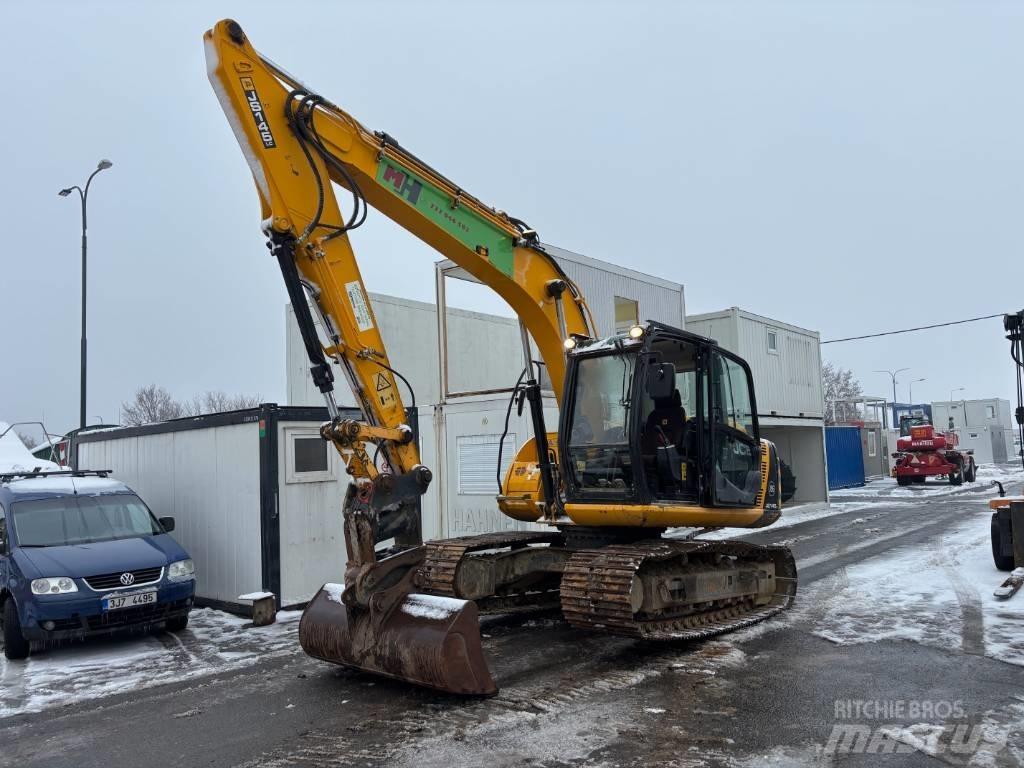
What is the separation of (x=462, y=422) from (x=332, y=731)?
935cm

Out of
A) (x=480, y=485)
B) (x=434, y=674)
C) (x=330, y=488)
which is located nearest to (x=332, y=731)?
(x=434, y=674)

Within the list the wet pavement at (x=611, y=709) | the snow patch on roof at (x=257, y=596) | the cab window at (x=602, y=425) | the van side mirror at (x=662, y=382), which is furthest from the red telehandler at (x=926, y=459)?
the snow patch on roof at (x=257, y=596)

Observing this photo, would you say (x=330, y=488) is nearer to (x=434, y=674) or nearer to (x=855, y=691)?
(x=434, y=674)

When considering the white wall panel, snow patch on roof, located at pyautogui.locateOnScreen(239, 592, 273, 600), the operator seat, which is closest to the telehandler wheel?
the operator seat

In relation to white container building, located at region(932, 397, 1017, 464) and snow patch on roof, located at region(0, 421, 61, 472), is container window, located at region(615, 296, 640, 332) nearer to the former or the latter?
snow patch on roof, located at region(0, 421, 61, 472)

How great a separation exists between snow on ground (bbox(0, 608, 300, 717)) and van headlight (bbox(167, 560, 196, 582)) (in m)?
0.63

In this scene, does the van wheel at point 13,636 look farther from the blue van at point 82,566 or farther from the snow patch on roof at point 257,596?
the snow patch on roof at point 257,596

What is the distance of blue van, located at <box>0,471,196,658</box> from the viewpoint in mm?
7703

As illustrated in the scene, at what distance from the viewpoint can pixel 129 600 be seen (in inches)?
315

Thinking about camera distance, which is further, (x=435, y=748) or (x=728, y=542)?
(x=728, y=542)

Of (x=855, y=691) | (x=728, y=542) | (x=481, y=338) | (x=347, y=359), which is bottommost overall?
(x=855, y=691)

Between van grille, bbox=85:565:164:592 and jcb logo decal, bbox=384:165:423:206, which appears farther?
van grille, bbox=85:565:164:592

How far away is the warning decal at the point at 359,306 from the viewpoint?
6445 mm

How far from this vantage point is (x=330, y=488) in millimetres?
10344
